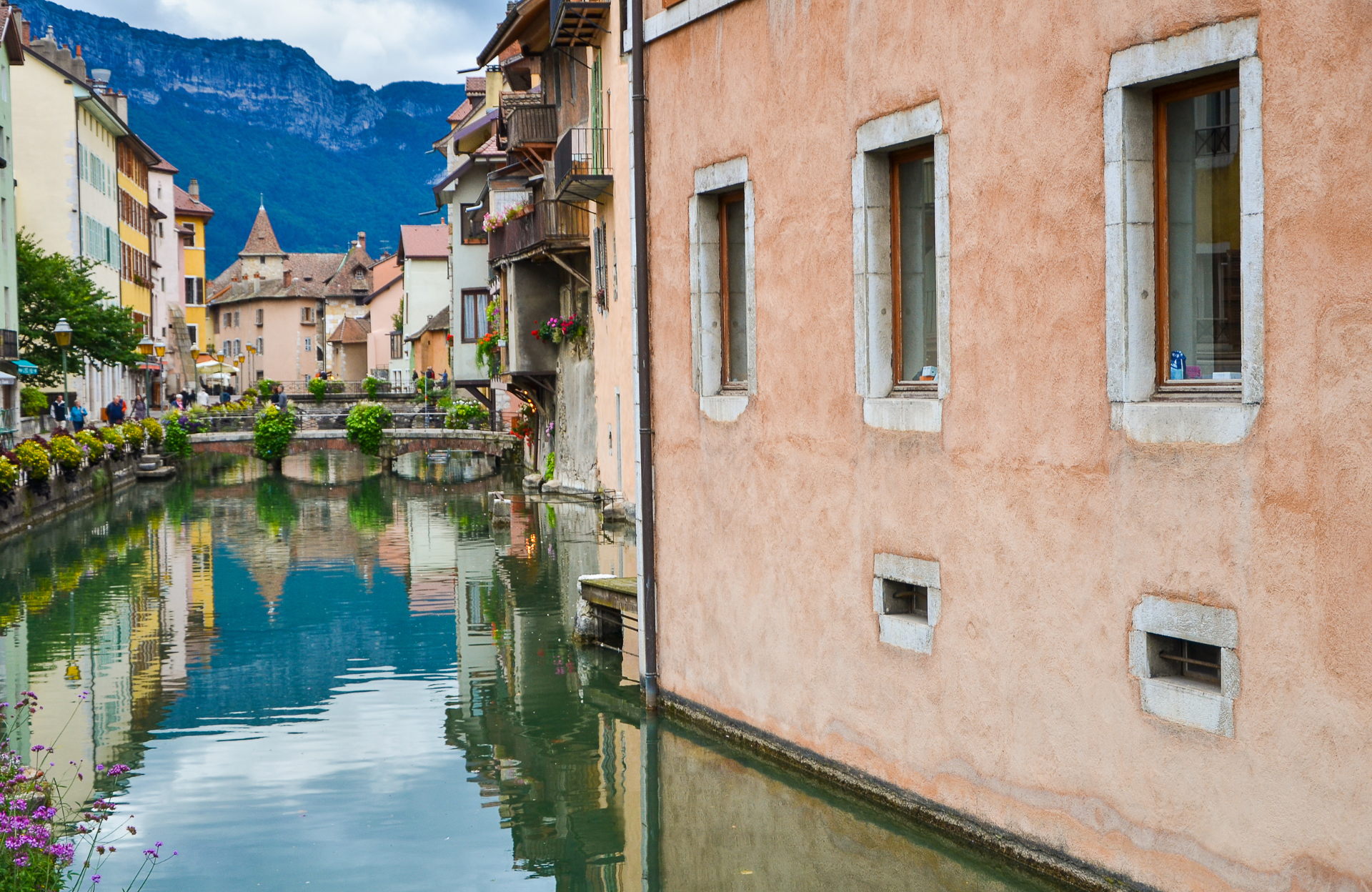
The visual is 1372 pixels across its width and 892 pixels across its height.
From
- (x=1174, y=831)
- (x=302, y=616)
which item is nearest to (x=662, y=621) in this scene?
(x=1174, y=831)

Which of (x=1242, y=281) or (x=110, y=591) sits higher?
(x=1242, y=281)

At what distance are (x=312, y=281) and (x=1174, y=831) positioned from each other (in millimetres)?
126115

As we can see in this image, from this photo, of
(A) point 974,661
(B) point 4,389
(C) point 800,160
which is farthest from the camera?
(B) point 4,389

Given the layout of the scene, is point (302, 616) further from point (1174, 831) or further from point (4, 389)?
Result: point (4, 389)

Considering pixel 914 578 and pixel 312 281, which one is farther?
pixel 312 281

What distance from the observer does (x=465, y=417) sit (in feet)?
184

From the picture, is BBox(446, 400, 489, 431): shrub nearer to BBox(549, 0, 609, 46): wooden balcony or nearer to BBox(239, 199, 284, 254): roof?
BBox(549, 0, 609, 46): wooden balcony

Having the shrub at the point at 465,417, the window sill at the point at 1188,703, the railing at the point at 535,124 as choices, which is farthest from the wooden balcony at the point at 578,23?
the shrub at the point at 465,417

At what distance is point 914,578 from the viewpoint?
9117 millimetres

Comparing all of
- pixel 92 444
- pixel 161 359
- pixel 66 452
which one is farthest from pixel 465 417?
pixel 161 359

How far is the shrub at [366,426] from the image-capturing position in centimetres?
5384

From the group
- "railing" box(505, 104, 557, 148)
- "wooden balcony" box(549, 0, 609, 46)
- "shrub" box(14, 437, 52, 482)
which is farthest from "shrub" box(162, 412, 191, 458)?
"wooden balcony" box(549, 0, 609, 46)

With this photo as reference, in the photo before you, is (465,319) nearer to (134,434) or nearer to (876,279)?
(134,434)

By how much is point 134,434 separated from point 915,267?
42579 mm
